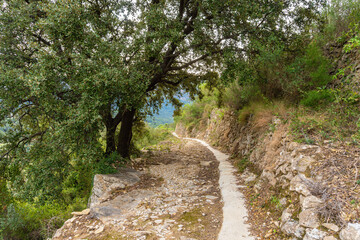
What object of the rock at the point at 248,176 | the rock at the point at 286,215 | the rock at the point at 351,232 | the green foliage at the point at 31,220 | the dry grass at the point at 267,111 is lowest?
the green foliage at the point at 31,220

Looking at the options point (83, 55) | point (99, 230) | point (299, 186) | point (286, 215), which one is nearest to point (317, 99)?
point (299, 186)

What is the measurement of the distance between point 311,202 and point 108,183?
6040 millimetres

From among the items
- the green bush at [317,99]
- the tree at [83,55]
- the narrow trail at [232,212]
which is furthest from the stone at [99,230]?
the green bush at [317,99]

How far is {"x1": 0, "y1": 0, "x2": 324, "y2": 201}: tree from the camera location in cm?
559

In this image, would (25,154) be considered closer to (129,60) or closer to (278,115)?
(129,60)

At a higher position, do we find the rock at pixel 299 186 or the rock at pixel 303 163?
the rock at pixel 303 163

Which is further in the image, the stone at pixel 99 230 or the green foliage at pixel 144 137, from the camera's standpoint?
the green foliage at pixel 144 137

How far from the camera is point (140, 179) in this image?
7.82 m

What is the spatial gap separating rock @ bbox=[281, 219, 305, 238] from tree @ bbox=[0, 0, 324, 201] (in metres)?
4.99

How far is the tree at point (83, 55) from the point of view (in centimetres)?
559

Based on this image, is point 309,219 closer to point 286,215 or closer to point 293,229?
point 293,229

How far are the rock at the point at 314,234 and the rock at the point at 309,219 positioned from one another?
9 cm

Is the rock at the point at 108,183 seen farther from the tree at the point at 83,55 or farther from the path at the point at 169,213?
the tree at the point at 83,55

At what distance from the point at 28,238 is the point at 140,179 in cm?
553
